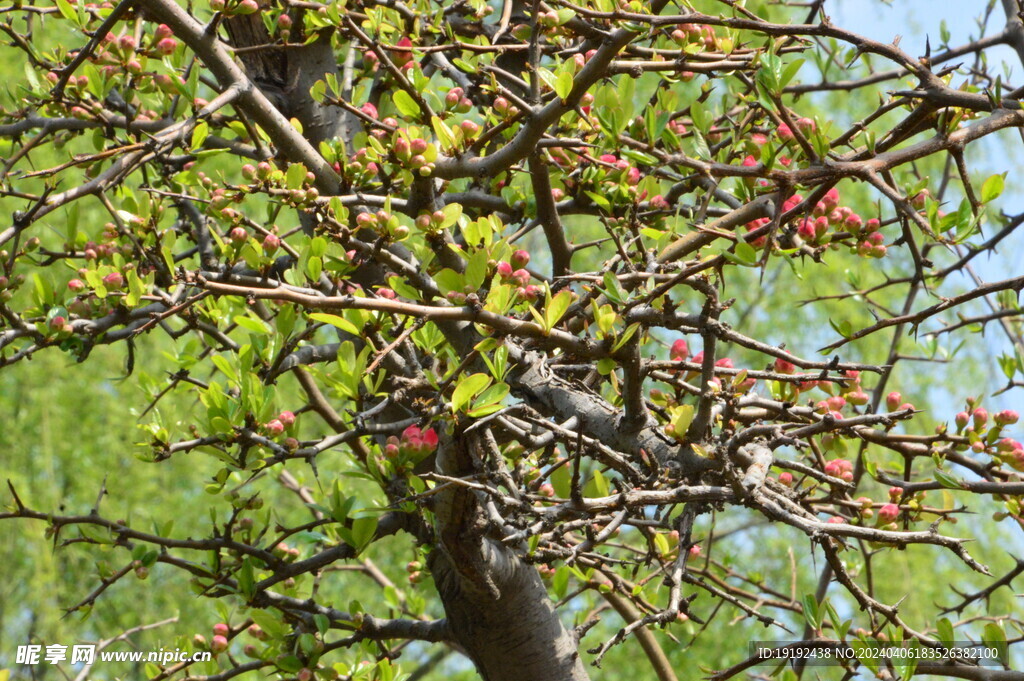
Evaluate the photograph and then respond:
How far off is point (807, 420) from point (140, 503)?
5.74m

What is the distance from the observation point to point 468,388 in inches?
53.1

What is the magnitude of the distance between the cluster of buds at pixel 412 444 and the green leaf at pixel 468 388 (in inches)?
13.0

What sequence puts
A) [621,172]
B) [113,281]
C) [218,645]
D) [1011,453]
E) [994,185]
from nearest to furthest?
[994,185] → [113,281] → [1011,453] → [621,172] → [218,645]

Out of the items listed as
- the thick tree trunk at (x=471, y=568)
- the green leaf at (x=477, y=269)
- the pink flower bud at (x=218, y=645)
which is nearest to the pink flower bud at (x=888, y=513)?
the thick tree trunk at (x=471, y=568)

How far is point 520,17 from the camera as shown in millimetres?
2229

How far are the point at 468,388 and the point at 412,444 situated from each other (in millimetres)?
366

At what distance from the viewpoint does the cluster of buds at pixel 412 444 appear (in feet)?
5.49

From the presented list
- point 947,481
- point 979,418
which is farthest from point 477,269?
point 979,418

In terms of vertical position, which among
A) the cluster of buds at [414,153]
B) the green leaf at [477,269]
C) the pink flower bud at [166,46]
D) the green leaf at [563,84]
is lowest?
the green leaf at [477,269]

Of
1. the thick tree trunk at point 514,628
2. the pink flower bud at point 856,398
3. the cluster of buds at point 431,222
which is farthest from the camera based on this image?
the thick tree trunk at point 514,628

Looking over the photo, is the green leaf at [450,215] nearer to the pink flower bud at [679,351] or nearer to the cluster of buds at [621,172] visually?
the cluster of buds at [621,172]

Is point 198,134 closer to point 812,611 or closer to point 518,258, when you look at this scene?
point 518,258

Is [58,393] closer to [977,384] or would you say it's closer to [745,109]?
[745,109]

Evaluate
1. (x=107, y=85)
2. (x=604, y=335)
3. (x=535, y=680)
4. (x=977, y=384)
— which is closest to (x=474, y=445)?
(x=604, y=335)
